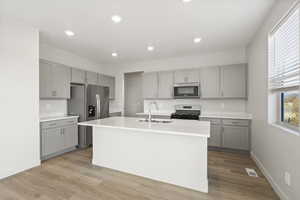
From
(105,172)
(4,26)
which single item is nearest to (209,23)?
(105,172)

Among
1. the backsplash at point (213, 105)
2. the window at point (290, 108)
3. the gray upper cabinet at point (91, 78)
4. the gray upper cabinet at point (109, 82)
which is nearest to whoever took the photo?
the window at point (290, 108)

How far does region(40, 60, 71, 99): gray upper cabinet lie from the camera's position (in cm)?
303

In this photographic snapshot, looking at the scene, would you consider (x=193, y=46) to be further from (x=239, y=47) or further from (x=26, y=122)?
(x=26, y=122)

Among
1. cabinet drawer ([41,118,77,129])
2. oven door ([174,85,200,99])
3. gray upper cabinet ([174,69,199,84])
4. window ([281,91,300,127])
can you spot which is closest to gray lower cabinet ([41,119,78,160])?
cabinet drawer ([41,118,77,129])

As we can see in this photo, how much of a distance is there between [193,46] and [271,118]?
7.50 feet

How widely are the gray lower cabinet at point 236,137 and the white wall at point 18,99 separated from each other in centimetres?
411

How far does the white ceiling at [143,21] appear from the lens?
1938 millimetres

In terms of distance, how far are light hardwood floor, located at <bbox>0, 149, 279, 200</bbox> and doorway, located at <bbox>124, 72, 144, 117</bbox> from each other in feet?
8.72

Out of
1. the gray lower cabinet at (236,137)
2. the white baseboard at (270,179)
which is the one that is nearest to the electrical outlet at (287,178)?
the white baseboard at (270,179)

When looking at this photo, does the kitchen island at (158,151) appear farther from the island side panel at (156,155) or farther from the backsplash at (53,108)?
the backsplash at (53,108)

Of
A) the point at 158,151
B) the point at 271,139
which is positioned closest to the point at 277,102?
the point at 271,139

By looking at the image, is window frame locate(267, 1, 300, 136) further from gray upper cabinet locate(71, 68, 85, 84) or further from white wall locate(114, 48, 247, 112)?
gray upper cabinet locate(71, 68, 85, 84)

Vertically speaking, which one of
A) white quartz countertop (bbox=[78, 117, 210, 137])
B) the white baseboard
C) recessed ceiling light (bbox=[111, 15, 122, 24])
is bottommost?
the white baseboard

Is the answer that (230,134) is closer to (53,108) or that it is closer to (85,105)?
(85,105)
